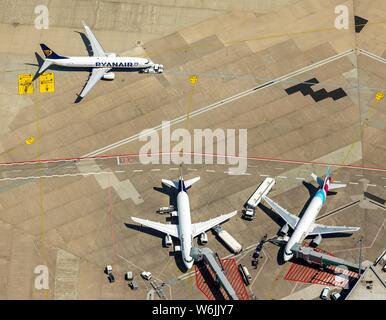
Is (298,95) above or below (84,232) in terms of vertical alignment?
above

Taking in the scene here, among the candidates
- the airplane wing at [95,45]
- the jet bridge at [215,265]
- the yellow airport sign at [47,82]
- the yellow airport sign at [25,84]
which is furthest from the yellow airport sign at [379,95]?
the yellow airport sign at [25,84]

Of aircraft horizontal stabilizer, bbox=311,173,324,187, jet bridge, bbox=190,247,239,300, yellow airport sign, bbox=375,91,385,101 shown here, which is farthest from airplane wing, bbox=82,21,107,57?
yellow airport sign, bbox=375,91,385,101

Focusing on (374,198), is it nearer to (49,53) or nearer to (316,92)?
(316,92)

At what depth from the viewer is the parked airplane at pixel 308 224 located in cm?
12688

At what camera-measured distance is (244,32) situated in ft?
543

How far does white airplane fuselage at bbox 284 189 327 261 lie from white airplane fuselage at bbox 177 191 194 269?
65.2ft

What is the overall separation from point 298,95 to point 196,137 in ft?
93.2

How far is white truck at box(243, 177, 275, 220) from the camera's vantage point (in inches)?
5251

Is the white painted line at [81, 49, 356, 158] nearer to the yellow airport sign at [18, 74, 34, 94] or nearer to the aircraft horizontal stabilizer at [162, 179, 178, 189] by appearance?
the aircraft horizontal stabilizer at [162, 179, 178, 189]

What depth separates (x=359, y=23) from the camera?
168 m

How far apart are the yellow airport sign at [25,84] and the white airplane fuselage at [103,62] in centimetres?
707
